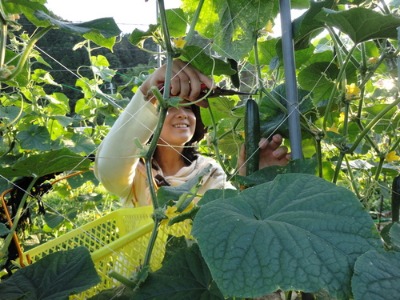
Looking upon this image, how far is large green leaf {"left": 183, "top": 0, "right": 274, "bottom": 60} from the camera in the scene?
816 millimetres

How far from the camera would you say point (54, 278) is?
63 centimetres

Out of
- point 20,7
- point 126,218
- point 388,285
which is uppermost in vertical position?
point 20,7

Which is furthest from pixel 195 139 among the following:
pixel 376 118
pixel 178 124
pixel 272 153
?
pixel 376 118

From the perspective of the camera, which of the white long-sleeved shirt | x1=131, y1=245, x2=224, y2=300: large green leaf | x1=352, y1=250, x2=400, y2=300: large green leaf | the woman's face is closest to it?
x1=352, y1=250, x2=400, y2=300: large green leaf

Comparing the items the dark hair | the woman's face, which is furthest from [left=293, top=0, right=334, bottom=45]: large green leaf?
the dark hair

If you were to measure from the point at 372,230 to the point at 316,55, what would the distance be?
0.61 m

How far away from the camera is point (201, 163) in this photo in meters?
1.49

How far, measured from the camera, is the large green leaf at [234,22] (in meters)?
0.82

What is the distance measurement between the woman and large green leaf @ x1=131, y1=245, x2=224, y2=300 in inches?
5.5

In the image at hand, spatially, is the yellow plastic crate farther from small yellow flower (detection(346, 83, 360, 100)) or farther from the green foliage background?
small yellow flower (detection(346, 83, 360, 100))

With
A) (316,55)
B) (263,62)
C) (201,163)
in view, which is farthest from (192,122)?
(316,55)

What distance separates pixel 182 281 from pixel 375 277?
25 centimetres

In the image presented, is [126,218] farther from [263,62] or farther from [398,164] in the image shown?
[398,164]

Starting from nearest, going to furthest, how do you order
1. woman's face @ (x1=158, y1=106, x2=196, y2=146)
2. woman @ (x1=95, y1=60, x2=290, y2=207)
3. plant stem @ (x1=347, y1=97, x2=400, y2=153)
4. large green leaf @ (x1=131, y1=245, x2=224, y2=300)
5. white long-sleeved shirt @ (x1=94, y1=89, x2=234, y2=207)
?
1. large green leaf @ (x1=131, y1=245, x2=224, y2=300)
2. plant stem @ (x1=347, y1=97, x2=400, y2=153)
3. woman @ (x1=95, y1=60, x2=290, y2=207)
4. white long-sleeved shirt @ (x1=94, y1=89, x2=234, y2=207)
5. woman's face @ (x1=158, y1=106, x2=196, y2=146)
